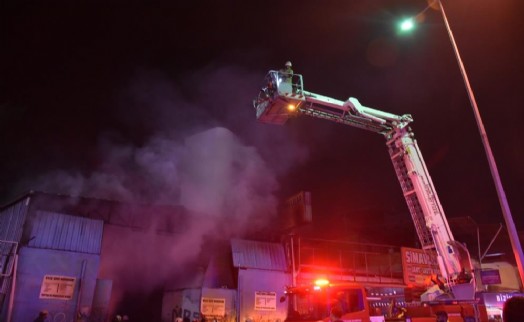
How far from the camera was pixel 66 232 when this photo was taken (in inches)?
550

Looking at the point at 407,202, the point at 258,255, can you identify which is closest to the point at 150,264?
the point at 258,255

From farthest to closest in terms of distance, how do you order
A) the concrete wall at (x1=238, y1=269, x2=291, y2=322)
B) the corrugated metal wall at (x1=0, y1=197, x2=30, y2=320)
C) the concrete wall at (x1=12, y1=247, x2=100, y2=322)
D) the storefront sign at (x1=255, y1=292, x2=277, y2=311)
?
→ the storefront sign at (x1=255, y1=292, x2=277, y2=311), the concrete wall at (x1=238, y1=269, x2=291, y2=322), the concrete wall at (x1=12, y1=247, x2=100, y2=322), the corrugated metal wall at (x1=0, y1=197, x2=30, y2=320)

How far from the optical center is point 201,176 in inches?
711

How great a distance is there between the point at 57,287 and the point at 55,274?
44cm

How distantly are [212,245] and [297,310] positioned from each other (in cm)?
858

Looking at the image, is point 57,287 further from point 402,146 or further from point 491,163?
point 491,163

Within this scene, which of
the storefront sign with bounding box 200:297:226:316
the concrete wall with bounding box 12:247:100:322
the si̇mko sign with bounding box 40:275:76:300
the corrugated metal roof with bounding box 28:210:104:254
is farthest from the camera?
the storefront sign with bounding box 200:297:226:316

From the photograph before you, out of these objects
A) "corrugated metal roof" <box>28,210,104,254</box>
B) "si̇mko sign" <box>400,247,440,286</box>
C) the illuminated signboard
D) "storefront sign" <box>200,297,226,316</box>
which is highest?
"corrugated metal roof" <box>28,210,104,254</box>

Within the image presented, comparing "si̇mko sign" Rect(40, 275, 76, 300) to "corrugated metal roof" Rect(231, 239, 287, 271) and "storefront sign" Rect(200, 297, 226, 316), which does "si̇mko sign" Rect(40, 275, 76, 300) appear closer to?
"storefront sign" Rect(200, 297, 226, 316)

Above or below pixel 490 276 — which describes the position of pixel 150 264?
above

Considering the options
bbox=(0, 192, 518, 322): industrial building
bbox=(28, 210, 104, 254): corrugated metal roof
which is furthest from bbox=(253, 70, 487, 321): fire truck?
bbox=(28, 210, 104, 254): corrugated metal roof

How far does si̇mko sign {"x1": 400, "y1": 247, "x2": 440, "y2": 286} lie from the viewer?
18312mm

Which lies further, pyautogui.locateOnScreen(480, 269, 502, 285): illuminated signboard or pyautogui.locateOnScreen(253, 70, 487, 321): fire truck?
pyautogui.locateOnScreen(480, 269, 502, 285): illuminated signboard

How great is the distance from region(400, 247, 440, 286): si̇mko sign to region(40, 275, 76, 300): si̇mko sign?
14.2 metres
